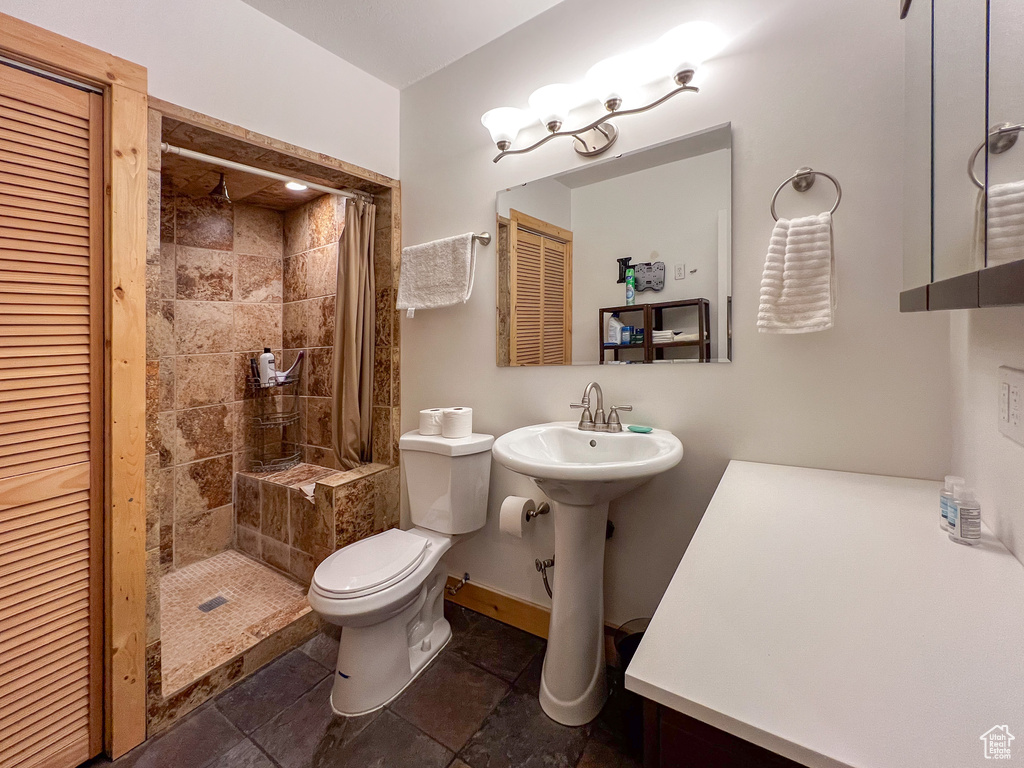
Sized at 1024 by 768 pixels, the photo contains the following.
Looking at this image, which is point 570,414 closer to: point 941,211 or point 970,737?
point 941,211

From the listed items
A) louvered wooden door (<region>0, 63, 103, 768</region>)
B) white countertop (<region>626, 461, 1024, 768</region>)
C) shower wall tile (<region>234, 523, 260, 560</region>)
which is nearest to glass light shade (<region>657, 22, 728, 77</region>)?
white countertop (<region>626, 461, 1024, 768</region>)

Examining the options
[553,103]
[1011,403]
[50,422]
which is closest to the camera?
[1011,403]

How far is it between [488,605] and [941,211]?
1922 millimetres

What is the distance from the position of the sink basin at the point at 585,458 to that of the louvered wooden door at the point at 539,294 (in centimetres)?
30

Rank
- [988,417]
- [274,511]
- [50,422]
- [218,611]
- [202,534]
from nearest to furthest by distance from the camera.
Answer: [988,417] → [50,422] → [218,611] → [274,511] → [202,534]

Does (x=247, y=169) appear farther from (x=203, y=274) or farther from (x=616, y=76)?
(x=616, y=76)

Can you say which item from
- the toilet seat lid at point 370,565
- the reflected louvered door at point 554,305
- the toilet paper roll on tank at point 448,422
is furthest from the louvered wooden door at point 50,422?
the reflected louvered door at point 554,305

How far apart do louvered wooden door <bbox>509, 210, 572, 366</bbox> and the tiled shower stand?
708 mm

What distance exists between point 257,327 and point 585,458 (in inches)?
91.5

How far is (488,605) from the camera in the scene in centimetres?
192

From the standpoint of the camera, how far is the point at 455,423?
1765mm

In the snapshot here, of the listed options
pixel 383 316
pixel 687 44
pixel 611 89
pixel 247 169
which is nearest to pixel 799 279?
pixel 687 44

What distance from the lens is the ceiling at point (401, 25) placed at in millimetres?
1654

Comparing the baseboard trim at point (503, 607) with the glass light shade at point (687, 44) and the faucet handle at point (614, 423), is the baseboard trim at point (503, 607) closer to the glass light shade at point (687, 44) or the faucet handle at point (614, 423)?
the faucet handle at point (614, 423)
